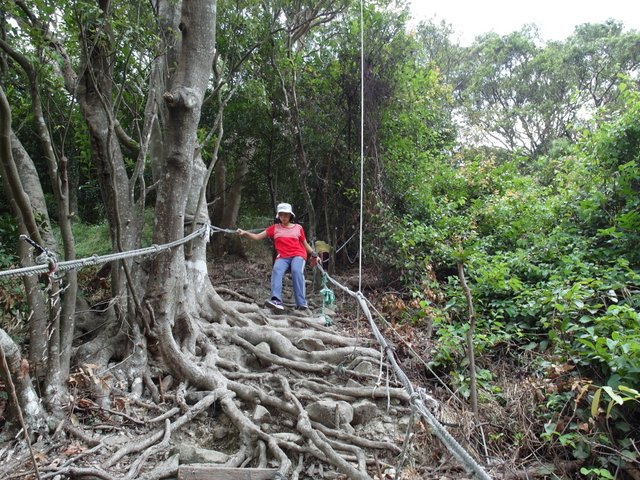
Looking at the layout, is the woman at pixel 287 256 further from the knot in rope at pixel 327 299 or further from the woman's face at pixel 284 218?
the knot in rope at pixel 327 299

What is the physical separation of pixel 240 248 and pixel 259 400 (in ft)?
18.1

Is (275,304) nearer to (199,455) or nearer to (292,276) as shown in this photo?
(292,276)

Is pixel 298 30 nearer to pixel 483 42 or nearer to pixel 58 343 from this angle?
pixel 58 343

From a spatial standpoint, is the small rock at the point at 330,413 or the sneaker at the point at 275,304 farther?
the sneaker at the point at 275,304

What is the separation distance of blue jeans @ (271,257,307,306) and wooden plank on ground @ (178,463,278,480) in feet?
9.73

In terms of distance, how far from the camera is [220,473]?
2.52 meters

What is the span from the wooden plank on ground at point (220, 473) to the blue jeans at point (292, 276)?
297cm

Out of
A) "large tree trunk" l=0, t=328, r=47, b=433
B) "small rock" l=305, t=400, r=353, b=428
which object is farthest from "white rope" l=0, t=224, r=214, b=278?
"small rock" l=305, t=400, r=353, b=428

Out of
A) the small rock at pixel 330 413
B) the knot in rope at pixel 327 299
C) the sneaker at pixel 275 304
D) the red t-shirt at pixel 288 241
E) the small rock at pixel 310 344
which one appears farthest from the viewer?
the red t-shirt at pixel 288 241

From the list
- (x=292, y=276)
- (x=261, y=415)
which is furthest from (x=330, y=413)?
(x=292, y=276)

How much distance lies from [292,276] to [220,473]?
3.18 m

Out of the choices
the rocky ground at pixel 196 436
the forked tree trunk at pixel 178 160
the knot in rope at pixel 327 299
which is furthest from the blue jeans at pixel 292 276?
the rocky ground at pixel 196 436

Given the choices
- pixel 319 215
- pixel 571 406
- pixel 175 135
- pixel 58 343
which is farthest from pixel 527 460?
pixel 319 215

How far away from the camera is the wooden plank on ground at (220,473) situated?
8.19ft
